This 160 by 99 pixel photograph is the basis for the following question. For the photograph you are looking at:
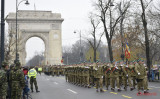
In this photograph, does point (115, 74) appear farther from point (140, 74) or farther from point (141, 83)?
point (140, 74)

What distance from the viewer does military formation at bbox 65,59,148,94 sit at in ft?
49.8

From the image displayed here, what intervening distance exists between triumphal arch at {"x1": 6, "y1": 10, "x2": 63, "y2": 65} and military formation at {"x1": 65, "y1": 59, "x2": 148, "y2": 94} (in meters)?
46.3

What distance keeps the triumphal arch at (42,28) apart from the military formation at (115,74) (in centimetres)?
4631

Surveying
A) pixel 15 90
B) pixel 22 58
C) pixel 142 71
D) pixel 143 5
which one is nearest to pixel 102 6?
pixel 143 5

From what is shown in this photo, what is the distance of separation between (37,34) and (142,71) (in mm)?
55315

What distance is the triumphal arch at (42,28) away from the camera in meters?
67.6

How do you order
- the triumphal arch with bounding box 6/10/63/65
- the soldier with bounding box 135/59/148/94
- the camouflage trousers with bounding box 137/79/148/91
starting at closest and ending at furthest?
the camouflage trousers with bounding box 137/79/148/91 → the soldier with bounding box 135/59/148/94 → the triumphal arch with bounding box 6/10/63/65

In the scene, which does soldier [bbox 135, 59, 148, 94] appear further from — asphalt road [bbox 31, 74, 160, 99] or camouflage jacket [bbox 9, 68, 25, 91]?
camouflage jacket [bbox 9, 68, 25, 91]

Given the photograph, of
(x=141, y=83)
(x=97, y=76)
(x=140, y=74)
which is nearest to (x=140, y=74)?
(x=140, y=74)

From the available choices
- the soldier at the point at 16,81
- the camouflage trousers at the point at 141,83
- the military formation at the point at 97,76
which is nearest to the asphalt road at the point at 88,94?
the camouflage trousers at the point at 141,83

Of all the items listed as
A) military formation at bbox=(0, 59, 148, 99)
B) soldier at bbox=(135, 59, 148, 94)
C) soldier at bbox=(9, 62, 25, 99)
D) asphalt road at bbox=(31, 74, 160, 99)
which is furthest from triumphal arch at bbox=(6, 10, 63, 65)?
soldier at bbox=(9, 62, 25, 99)

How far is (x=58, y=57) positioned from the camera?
2778 inches

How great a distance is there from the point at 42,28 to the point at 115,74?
175ft

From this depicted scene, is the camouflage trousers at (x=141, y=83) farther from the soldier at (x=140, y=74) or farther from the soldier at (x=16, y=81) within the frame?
the soldier at (x=16, y=81)
